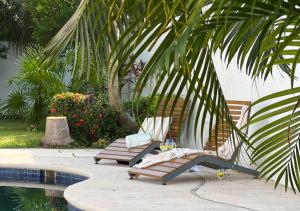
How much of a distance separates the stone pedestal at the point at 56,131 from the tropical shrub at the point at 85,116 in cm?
32

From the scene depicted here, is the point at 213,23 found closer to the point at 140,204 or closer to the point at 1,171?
the point at 140,204

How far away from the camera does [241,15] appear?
195 centimetres

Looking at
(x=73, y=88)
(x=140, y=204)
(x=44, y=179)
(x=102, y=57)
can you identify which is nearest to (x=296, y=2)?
(x=102, y=57)

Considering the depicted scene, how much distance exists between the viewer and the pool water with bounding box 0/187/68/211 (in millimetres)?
8516

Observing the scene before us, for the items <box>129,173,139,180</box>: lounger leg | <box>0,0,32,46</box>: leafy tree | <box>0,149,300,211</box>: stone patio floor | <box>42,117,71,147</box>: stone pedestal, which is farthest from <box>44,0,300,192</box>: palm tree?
<box>0,0,32,46</box>: leafy tree

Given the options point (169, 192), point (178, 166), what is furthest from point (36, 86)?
point (169, 192)

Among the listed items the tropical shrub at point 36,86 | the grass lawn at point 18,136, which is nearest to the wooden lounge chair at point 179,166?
the grass lawn at point 18,136

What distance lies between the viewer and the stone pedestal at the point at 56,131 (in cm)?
1325

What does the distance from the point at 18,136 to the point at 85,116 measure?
1.94 metres

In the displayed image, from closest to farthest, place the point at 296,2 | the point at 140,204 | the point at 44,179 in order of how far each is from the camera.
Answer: the point at 296,2, the point at 140,204, the point at 44,179

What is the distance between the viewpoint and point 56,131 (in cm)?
1325

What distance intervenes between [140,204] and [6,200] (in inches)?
118

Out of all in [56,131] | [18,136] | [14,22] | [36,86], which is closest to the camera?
[56,131]

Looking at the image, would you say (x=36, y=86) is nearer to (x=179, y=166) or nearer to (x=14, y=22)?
(x=14, y=22)
